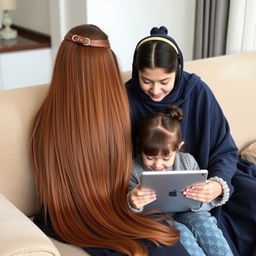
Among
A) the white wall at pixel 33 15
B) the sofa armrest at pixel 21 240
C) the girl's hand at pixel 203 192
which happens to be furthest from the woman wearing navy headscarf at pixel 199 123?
the white wall at pixel 33 15

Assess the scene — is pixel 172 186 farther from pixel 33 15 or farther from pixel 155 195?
pixel 33 15

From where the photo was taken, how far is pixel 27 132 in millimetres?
1479

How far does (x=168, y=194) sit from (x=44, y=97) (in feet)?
1.71

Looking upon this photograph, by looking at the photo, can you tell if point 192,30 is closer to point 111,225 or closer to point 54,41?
point 54,41

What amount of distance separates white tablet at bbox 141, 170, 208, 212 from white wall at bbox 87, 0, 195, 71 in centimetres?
112

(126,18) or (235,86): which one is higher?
(126,18)

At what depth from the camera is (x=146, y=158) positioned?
1.43 m

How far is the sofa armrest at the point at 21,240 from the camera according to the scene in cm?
104

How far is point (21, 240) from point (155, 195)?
1.46 feet

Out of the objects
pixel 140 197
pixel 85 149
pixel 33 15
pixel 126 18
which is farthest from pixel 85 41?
pixel 33 15

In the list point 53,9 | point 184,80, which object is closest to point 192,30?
point 53,9

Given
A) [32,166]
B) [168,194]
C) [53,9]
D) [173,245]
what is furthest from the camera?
[53,9]

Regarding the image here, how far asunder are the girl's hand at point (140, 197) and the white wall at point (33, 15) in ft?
5.81

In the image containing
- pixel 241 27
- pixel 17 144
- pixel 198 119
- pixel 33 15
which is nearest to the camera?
pixel 17 144
